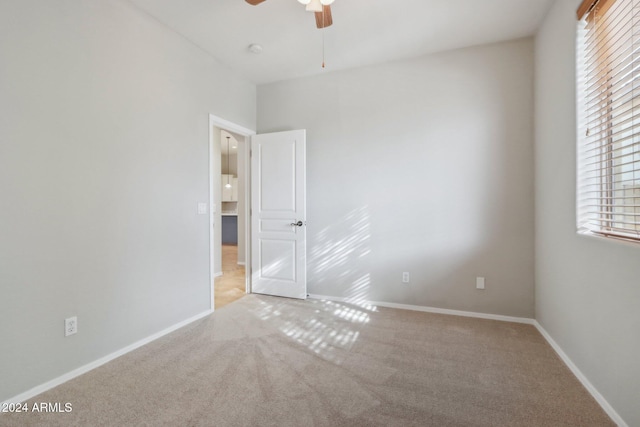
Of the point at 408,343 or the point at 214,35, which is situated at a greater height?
the point at 214,35

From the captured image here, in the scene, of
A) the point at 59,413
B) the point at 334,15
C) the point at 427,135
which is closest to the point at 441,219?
the point at 427,135

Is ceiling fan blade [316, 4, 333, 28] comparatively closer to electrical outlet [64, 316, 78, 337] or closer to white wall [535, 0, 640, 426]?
white wall [535, 0, 640, 426]

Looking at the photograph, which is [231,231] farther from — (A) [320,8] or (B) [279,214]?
(A) [320,8]

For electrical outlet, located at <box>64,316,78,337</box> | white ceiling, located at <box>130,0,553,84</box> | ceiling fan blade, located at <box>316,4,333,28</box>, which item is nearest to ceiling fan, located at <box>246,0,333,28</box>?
ceiling fan blade, located at <box>316,4,333,28</box>

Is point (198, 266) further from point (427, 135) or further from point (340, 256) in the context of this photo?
point (427, 135)

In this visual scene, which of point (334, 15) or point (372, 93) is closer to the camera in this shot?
point (334, 15)

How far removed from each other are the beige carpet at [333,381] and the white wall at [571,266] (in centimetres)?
23

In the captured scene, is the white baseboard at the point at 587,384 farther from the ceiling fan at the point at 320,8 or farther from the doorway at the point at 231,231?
A: the doorway at the point at 231,231

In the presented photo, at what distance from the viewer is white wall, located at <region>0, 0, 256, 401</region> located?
1832 millimetres

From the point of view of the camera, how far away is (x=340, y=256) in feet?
12.4

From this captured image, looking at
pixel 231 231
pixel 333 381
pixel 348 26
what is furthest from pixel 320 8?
pixel 231 231

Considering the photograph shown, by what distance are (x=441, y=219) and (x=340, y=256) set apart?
127 centimetres

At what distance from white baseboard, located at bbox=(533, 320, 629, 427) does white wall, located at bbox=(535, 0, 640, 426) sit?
0.04 m

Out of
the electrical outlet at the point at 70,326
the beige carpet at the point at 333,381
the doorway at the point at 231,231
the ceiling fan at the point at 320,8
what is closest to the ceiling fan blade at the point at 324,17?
the ceiling fan at the point at 320,8
